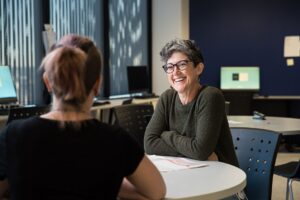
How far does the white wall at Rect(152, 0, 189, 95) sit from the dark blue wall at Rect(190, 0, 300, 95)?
0.40 m

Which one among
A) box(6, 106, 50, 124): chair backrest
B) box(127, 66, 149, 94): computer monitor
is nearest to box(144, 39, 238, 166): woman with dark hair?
box(6, 106, 50, 124): chair backrest

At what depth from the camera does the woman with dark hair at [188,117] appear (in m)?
2.19

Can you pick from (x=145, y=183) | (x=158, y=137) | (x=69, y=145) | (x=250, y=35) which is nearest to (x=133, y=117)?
(x=158, y=137)

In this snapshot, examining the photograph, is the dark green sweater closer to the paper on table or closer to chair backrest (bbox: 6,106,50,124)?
the paper on table

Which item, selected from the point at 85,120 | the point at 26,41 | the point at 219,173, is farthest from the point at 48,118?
the point at 26,41

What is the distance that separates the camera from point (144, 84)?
6.96 m

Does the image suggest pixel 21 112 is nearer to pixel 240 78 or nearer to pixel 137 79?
pixel 137 79

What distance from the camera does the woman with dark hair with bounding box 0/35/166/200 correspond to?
4.22ft

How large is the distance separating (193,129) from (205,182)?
58 cm

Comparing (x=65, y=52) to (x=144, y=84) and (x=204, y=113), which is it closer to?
(x=204, y=113)

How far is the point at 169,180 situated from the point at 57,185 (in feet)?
2.04

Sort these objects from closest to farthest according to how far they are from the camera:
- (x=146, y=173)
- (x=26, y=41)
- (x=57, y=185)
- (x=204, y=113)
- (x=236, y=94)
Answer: (x=57, y=185), (x=146, y=173), (x=204, y=113), (x=26, y=41), (x=236, y=94)

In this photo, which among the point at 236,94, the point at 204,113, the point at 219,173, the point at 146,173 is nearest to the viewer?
the point at 146,173

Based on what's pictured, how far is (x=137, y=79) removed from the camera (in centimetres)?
681
